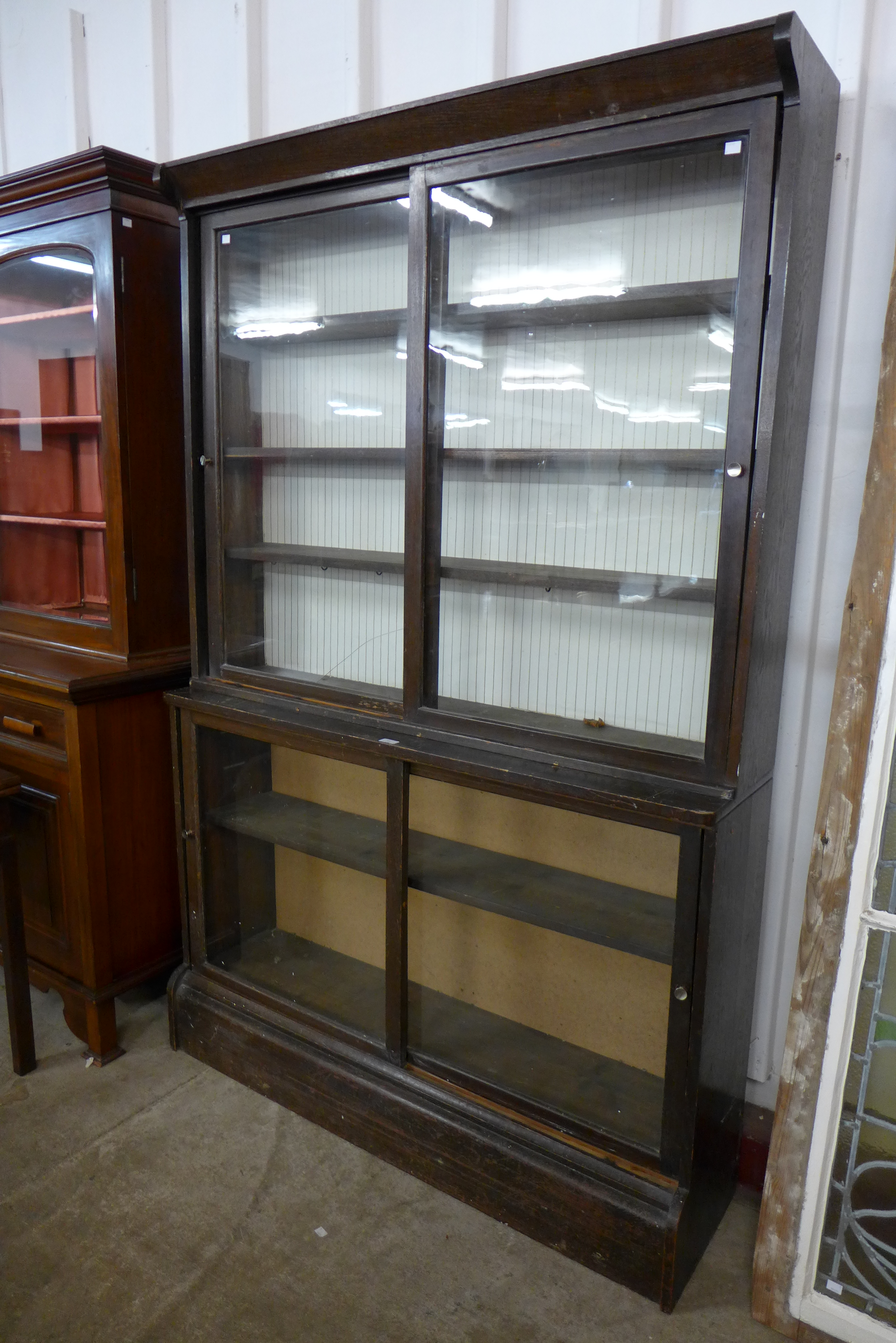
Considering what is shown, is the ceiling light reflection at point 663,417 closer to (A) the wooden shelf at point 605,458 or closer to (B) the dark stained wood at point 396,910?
(A) the wooden shelf at point 605,458

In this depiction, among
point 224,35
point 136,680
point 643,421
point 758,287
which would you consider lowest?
point 136,680

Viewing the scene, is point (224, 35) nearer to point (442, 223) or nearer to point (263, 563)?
point (442, 223)

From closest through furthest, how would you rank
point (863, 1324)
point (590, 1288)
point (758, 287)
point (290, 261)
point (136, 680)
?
point (758, 287)
point (863, 1324)
point (590, 1288)
point (290, 261)
point (136, 680)

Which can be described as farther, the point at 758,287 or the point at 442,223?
the point at 442,223

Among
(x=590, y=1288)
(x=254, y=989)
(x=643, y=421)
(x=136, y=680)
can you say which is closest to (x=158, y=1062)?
(x=254, y=989)

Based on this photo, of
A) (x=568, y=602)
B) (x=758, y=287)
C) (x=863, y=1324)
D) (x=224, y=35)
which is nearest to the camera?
(x=758, y=287)

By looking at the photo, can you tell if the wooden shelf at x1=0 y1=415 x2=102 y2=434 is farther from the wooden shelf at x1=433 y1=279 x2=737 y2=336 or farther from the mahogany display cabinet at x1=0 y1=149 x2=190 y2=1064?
the wooden shelf at x1=433 y1=279 x2=737 y2=336

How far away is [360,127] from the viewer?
64.4 inches

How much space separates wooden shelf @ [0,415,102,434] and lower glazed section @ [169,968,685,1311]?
4.67ft

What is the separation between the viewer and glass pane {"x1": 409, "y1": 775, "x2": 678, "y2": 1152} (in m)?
1.65

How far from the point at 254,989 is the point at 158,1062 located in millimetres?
343

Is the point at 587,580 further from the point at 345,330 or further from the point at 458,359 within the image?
the point at 345,330

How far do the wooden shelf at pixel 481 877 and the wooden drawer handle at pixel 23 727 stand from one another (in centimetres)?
47

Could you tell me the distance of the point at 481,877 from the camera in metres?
1.85
